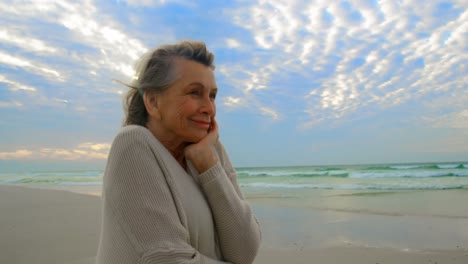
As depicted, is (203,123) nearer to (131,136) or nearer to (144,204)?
(131,136)

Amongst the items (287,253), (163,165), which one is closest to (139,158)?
(163,165)

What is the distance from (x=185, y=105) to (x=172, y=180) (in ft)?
1.07

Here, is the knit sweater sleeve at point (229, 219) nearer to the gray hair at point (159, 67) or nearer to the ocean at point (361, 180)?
the gray hair at point (159, 67)

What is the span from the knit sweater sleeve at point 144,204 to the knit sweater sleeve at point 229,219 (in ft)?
0.55

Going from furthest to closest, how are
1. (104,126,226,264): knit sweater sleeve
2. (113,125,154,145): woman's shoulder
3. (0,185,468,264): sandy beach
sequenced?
(0,185,468,264): sandy beach < (113,125,154,145): woman's shoulder < (104,126,226,264): knit sweater sleeve

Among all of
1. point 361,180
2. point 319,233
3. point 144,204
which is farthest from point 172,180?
point 361,180

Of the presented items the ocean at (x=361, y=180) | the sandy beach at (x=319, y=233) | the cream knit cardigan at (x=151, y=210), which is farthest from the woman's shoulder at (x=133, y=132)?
the ocean at (x=361, y=180)

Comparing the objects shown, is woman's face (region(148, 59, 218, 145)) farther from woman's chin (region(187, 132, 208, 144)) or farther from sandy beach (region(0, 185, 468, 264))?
sandy beach (region(0, 185, 468, 264))

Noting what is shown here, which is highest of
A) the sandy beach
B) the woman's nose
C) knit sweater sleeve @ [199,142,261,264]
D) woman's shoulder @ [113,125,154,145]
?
the woman's nose

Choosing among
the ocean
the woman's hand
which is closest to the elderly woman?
the woman's hand

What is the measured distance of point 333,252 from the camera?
5207 mm

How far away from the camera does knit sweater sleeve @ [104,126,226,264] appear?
3.87ft

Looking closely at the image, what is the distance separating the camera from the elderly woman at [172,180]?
47.3 inches

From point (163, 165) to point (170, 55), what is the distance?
1.56 ft
